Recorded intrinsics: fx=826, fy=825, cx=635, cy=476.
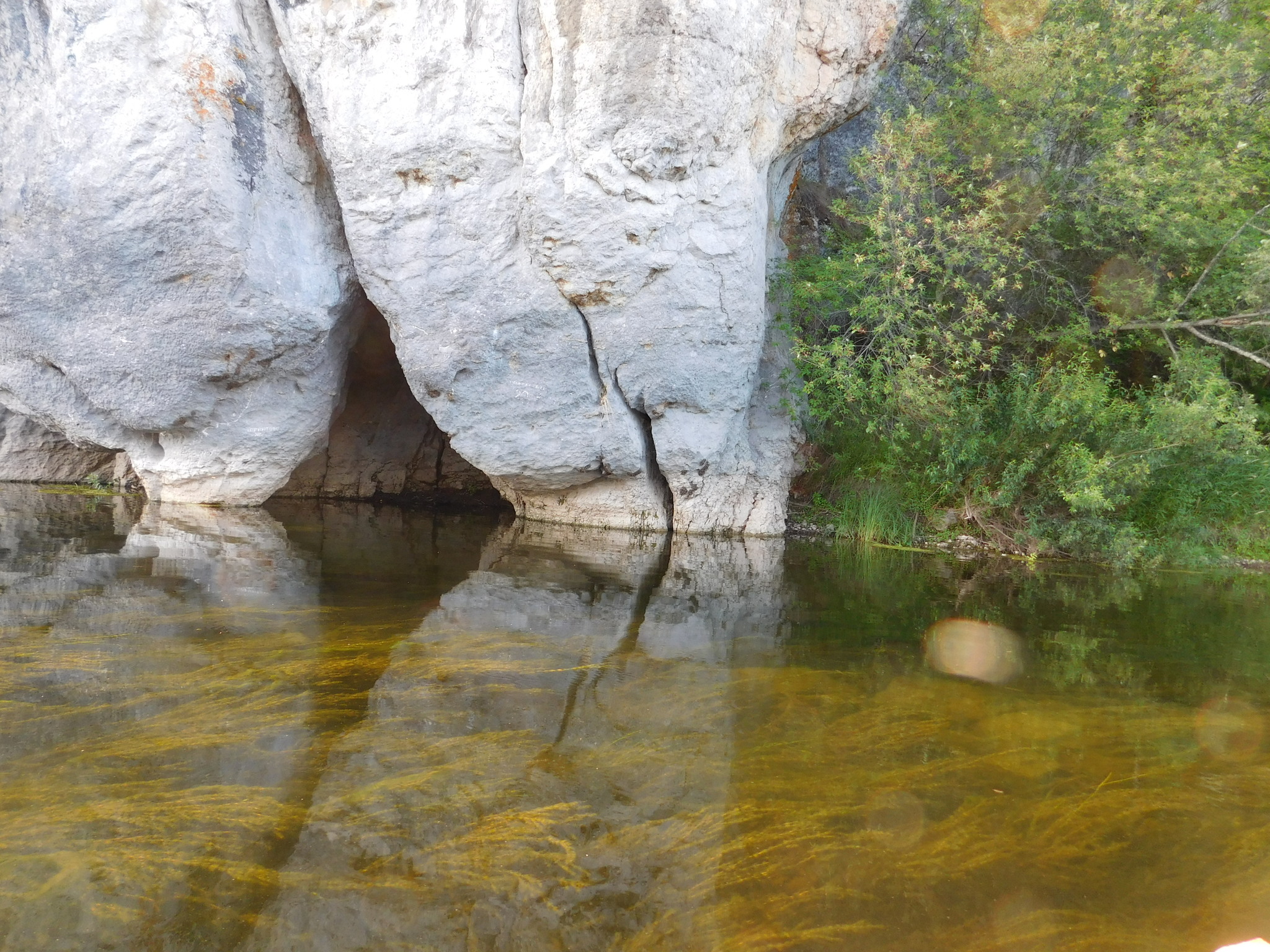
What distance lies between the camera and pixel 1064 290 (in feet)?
33.3

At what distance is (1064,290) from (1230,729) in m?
7.98

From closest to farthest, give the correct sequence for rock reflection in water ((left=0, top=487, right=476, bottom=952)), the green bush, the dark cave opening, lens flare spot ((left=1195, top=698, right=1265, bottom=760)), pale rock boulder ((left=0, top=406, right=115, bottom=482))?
rock reflection in water ((left=0, top=487, right=476, bottom=952)) < lens flare spot ((left=1195, top=698, right=1265, bottom=760)) < the green bush < pale rock boulder ((left=0, top=406, right=115, bottom=482)) < the dark cave opening

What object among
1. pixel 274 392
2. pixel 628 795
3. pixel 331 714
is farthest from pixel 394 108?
pixel 628 795

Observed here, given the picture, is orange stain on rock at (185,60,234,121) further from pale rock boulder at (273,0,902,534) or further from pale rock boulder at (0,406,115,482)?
pale rock boulder at (0,406,115,482)

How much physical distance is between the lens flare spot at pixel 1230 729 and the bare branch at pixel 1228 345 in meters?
6.80

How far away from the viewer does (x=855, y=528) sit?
32.0 ft

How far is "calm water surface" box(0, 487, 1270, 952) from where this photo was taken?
1.99m

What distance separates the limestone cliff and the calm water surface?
376cm

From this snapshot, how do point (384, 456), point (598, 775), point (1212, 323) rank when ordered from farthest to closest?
1. point (384, 456)
2. point (1212, 323)
3. point (598, 775)

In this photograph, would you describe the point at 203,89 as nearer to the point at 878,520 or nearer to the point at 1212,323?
the point at 878,520

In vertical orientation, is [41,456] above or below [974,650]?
above

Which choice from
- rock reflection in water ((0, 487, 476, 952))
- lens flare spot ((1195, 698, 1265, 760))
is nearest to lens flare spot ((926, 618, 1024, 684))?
lens flare spot ((1195, 698, 1265, 760))

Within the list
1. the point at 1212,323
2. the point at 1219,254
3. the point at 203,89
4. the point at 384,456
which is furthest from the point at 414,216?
the point at 1212,323

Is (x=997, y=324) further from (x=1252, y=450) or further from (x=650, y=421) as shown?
(x=650, y=421)
